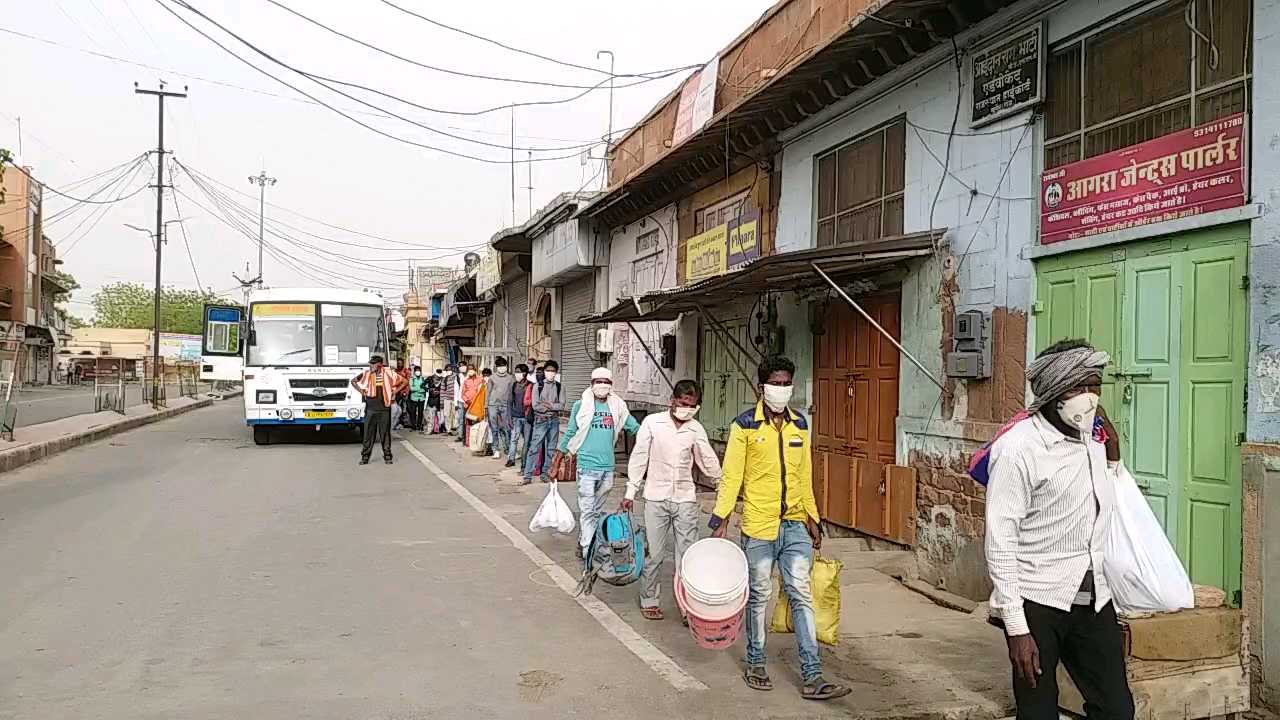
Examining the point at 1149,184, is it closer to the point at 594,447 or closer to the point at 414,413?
the point at 594,447

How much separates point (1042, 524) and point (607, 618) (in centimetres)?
379

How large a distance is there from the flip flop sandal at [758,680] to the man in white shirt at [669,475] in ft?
5.10

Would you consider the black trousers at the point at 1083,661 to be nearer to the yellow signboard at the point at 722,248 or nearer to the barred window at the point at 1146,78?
the barred window at the point at 1146,78

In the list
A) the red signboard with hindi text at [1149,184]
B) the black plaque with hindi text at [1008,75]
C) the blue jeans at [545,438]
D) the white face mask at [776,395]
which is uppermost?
the black plaque with hindi text at [1008,75]

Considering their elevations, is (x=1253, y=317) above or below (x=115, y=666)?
above

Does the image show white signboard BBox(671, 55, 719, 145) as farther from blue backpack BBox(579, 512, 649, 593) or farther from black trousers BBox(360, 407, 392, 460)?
black trousers BBox(360, 407, 392, 460)

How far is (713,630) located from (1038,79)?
15.6ft

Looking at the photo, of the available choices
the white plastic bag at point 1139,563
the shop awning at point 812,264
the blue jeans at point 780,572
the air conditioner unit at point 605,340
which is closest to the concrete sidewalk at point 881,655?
the blue jeans at point 780,572

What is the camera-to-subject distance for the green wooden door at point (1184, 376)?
559 centimetres

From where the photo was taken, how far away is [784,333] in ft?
37.5

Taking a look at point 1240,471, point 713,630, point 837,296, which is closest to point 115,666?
point 713,630

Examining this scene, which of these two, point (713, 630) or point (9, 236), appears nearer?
point (713, 630)

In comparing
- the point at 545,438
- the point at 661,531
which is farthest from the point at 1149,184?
the point at 545,438

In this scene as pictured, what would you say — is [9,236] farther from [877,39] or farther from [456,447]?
[877,39]
